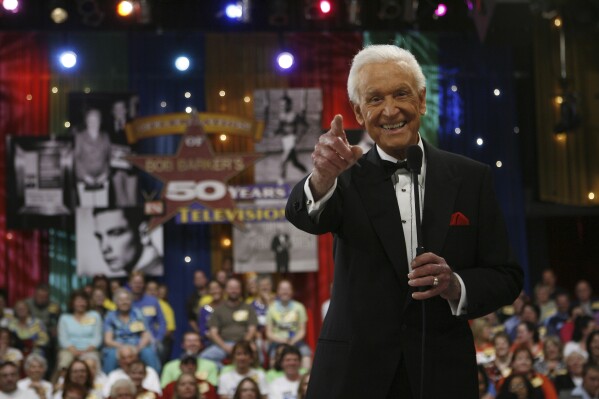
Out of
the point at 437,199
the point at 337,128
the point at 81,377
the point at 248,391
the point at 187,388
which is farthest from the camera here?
the point at 81,377

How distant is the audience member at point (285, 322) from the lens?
30.8 ft

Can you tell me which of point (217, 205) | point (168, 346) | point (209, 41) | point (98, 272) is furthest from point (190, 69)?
point (168, 346)

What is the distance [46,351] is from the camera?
9656 millimetres

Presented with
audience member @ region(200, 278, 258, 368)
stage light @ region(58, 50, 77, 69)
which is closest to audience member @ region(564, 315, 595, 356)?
audience member @ region(200, 278, 258, 368)

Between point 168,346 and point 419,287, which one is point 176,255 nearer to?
point 168,346

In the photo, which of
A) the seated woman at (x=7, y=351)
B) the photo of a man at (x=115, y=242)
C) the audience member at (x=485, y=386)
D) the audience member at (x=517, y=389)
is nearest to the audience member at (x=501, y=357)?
the audience member at (x=485, y=386)

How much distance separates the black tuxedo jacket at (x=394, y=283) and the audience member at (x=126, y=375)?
593cm

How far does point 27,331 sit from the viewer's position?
9.81m

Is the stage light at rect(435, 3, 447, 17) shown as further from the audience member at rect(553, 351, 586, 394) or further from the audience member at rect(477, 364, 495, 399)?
the audience member at rect(477, 364, 495, 399)

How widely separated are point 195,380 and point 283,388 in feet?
3.10

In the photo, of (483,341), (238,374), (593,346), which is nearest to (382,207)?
(238,374)

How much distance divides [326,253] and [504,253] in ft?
34.5

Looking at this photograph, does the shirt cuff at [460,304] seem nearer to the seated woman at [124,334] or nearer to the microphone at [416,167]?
the microphone at [416,167]

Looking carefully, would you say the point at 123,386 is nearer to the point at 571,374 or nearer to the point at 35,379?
the point at 35,379
